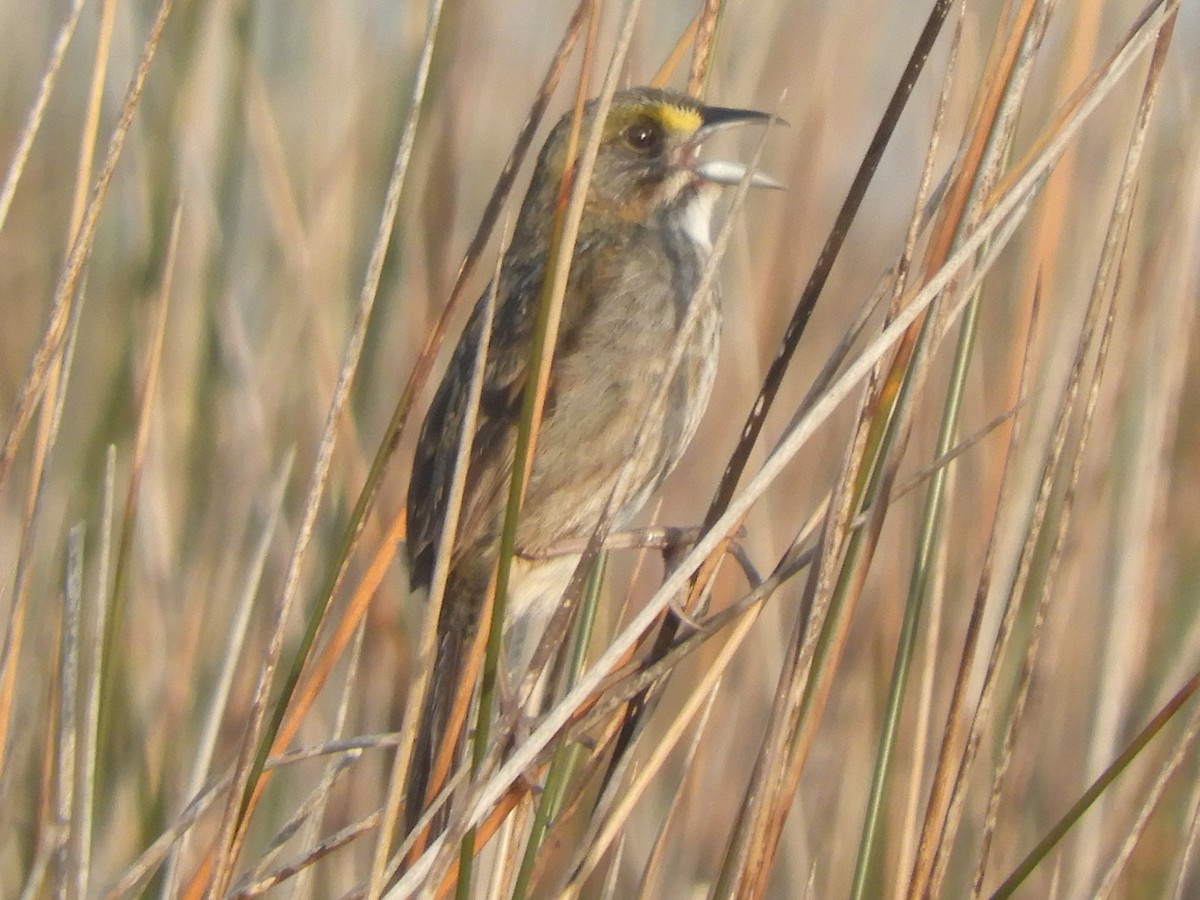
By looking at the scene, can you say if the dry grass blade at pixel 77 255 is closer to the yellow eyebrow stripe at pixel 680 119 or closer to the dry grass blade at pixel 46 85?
the dry grass blade at pixel 46 85

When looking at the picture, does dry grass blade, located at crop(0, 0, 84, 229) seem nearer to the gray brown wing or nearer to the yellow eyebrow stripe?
the gray brown wing

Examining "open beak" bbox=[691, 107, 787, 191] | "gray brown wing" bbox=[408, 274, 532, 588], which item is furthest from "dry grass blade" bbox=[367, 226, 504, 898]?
"open beak" bbox=[691, 107, 787, 191]

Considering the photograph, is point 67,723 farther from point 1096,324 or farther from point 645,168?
point 645,168

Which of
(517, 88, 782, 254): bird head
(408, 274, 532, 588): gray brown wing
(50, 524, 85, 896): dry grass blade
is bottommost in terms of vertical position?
(50, 524, 85, 896): dry grass blade

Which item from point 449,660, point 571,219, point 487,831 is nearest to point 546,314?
point 571,219

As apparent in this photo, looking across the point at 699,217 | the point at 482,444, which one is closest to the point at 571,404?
the point at 482,444

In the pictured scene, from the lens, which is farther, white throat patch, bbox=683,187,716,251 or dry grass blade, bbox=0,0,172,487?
white throat patch, bbox=683,187,716,251
